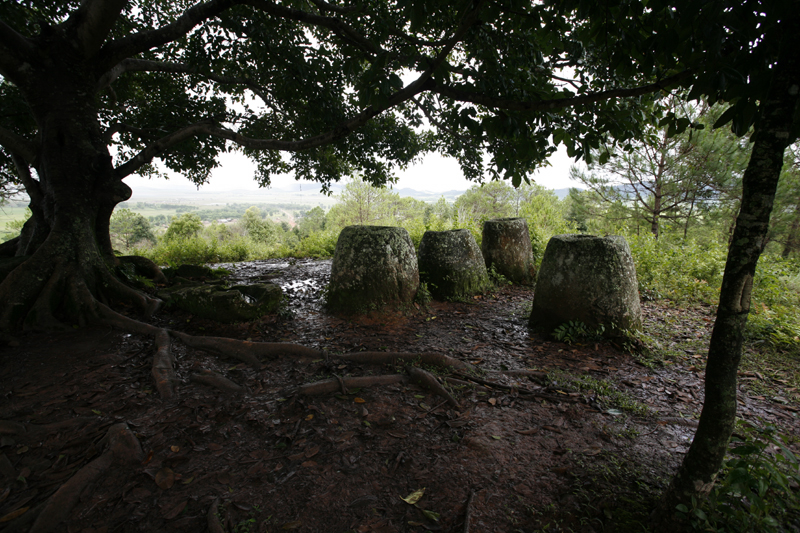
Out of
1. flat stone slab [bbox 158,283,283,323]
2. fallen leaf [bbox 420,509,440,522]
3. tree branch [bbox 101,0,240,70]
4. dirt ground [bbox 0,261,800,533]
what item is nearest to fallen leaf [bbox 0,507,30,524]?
dirt ground [bbox 0,261,800,533]

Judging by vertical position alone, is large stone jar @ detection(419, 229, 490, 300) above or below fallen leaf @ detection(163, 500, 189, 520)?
above

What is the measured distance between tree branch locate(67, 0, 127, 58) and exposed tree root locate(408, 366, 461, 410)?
634 cm

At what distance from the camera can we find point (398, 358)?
4.04m

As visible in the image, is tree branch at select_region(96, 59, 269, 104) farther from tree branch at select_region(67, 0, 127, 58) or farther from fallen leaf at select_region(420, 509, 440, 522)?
fallen leaf at select_region(420, 509, 440, 522)

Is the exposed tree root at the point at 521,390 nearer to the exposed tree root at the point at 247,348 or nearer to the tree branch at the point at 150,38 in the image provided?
the exposed tree root at the point at 247,348

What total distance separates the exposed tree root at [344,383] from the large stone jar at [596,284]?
2.76m

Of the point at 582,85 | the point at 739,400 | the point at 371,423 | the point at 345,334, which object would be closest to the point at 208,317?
the point at 345,334

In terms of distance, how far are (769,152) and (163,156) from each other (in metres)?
9.78

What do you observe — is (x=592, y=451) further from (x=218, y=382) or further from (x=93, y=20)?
(x=93, y=20)

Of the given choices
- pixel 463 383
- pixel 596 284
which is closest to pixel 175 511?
pixel 463 383

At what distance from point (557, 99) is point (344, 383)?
340 cm

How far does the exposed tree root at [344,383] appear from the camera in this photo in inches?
130

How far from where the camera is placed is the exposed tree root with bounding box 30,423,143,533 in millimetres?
1887

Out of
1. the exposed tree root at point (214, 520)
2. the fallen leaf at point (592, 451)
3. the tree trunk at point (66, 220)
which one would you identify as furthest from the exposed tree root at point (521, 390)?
the tree trunk at point (66, 220)
